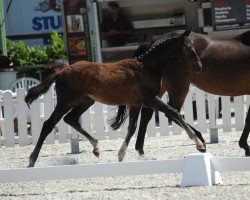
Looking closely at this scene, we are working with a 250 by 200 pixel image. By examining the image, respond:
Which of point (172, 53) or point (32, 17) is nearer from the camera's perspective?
point (172, 53)

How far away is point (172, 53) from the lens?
32.2 feet

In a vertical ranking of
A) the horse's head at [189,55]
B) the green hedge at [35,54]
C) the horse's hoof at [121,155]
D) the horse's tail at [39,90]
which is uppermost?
the horse's head at [189,55]

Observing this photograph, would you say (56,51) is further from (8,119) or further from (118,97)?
(118,97)

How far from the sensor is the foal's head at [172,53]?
973 centimetres

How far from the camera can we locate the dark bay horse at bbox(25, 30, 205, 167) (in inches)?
374

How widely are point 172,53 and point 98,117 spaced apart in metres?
3.79

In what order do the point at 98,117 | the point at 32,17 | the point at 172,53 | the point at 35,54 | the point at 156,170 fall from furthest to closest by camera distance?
the point at 32,17, the point at 35,54, the point at 98,117, the point at 172,53, the point at 156,170

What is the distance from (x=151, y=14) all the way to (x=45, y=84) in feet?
27.3

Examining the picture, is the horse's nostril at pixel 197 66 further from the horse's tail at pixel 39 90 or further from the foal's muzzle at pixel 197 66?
the horse's tail at pixel 39 90

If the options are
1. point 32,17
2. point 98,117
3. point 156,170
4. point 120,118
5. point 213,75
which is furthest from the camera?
point 32,17

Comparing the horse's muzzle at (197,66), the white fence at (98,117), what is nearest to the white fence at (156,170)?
the horse's muzzle at (197,66)

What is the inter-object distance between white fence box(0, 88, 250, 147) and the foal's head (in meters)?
3.41

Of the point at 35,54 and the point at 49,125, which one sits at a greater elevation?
the point at 49,125

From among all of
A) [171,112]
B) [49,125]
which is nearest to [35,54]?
[49,125]
